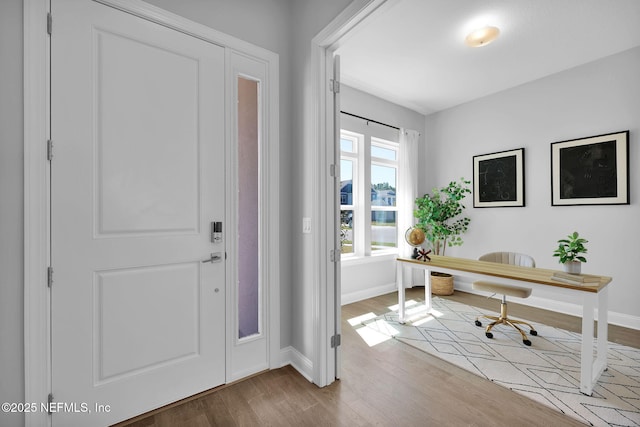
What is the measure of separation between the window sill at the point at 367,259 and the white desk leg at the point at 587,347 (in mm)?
2315

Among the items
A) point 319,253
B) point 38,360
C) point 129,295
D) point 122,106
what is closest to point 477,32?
point 319,253

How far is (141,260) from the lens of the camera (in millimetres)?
1642

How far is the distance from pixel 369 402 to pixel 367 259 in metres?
2.31

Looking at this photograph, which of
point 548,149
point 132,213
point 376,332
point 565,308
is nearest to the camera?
point 132,213

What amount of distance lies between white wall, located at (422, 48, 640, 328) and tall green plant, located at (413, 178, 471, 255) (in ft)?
0.46

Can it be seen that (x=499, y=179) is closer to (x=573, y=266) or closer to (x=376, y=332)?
(x=573, y=266)

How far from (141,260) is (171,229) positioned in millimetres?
234

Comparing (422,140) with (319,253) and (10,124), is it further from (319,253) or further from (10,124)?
(10,124)

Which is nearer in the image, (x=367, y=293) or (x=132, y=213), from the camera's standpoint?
(x=132, y=213)

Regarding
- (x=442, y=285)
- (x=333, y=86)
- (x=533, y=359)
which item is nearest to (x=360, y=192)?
(x=442, y=285)

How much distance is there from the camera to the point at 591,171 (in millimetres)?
3158

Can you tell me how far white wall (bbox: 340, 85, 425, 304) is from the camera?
12.4 feet

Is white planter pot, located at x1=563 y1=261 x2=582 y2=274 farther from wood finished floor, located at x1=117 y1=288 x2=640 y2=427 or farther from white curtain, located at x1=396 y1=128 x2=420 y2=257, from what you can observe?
white curtain, located at x1=396 y1=128 x2=420 y2=257

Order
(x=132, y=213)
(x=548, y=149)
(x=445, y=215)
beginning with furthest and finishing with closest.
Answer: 1. (x=445, y=215)
2. (x=548, y=149)
3. (x=132, y=213)
